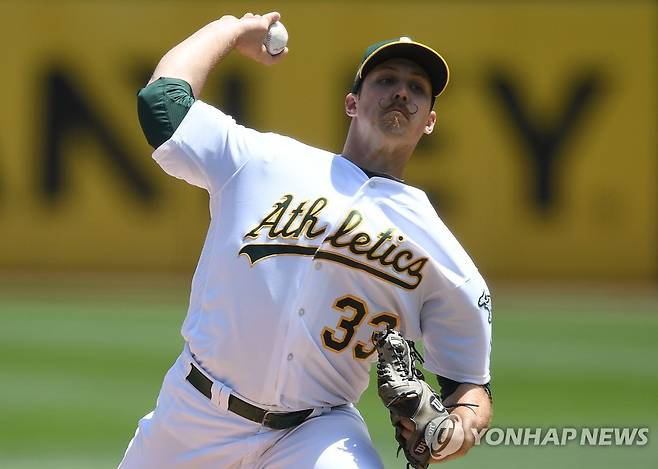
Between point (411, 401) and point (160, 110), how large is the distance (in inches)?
46.2

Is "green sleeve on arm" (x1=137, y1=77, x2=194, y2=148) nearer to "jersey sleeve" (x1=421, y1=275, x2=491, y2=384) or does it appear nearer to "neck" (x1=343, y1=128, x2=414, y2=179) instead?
"neck" (x1=343, y1=128, x2=414, y2=179)

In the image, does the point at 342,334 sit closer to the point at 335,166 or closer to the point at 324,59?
the point at 335,166

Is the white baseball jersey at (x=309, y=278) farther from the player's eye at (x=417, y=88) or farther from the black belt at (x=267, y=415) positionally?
the player's eye at (x=417, y=88)

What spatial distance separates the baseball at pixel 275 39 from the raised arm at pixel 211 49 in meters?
0.02

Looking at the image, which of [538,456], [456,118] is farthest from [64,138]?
[538,456]

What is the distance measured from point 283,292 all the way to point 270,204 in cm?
28

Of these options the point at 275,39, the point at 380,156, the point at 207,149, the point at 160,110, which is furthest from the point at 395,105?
the point at 160,110

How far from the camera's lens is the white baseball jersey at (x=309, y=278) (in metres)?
3.65

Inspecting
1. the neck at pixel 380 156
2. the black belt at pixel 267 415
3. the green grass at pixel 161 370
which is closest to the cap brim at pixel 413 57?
the neck at pixel 380 156

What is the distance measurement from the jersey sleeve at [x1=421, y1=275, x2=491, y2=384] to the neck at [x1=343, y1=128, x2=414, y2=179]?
48cm

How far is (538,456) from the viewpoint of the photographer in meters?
7.30

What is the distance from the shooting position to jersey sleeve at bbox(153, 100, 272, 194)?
12.1 feet

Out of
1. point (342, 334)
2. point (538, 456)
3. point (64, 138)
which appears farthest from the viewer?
point (64, 138)

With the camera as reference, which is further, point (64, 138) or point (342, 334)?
point (64, 138)
